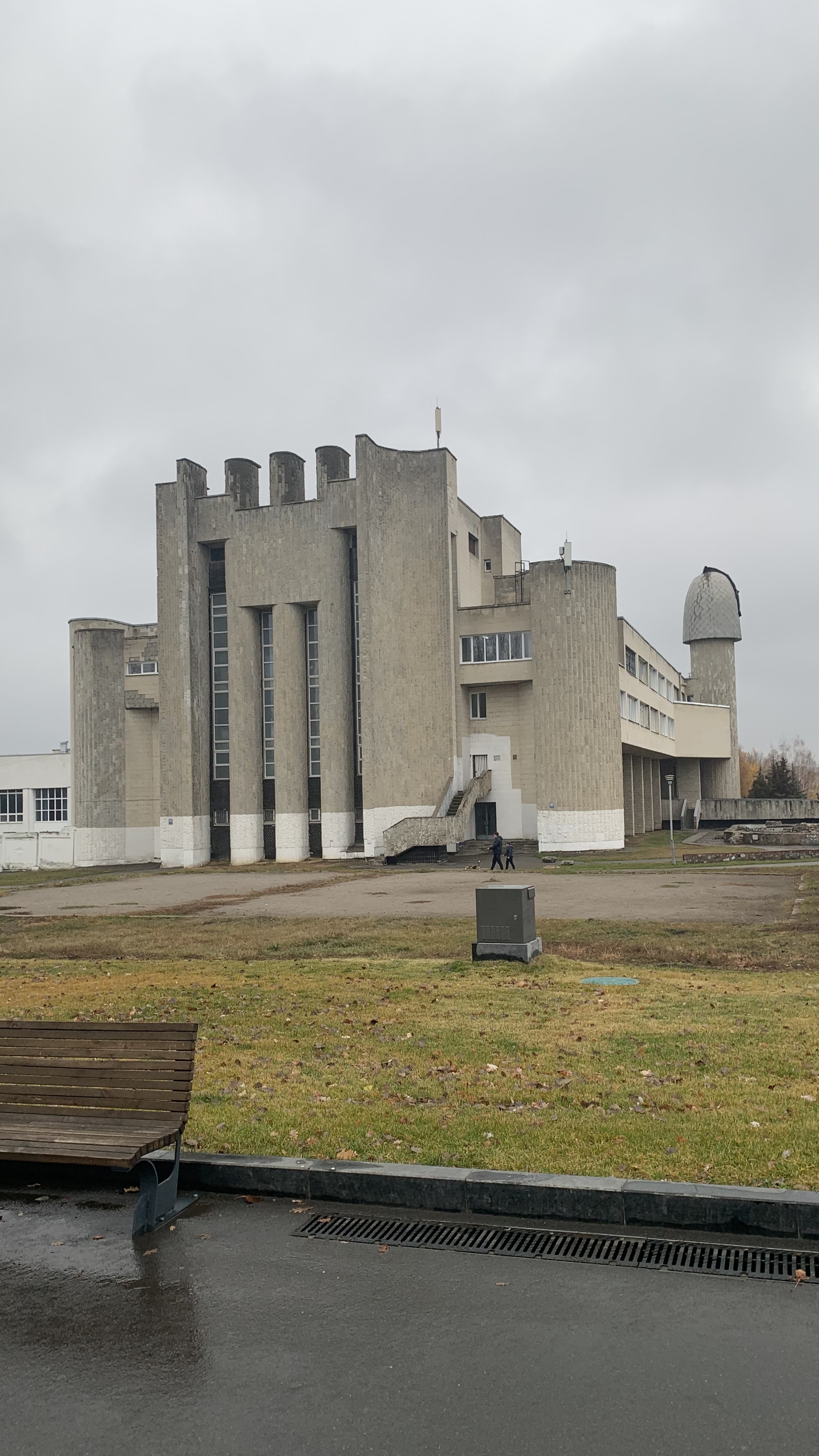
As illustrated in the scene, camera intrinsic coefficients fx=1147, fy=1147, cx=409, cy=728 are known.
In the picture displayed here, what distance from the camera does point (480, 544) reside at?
6944cm

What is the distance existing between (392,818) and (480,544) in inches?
767

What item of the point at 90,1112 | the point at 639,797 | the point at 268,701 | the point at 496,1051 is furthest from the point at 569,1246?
the point at 639,797

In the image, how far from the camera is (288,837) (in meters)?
61.1


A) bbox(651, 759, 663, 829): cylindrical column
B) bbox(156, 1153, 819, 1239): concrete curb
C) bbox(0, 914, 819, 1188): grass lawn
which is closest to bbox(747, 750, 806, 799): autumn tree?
bbox(651, 759, 663, 829): cylindrical column

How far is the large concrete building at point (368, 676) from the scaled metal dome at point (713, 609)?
3059 cm

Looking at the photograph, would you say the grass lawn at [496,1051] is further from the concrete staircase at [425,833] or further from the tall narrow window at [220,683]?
the tall narrow window at [220,683]

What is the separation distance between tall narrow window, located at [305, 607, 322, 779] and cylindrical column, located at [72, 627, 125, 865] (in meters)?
13.3

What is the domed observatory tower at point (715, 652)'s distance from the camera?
3669 inches

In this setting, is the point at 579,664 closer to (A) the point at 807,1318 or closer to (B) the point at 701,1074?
(B) the point at 701,1074

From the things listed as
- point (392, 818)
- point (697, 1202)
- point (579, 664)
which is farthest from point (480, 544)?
point (697, 1202)

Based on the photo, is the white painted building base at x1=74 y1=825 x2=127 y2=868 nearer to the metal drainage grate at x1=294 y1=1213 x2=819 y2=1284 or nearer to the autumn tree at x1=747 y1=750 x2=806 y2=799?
the autumn tree at x1=747 y1=750 x2=806 y2=799

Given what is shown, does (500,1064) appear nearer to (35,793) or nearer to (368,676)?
(368,676)

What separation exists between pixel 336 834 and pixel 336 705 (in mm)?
6781

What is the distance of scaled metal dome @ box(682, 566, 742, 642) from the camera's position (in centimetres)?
9469
